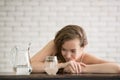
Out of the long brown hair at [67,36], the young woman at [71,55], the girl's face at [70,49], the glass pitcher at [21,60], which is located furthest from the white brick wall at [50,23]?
the glass pitcher at [21,60]

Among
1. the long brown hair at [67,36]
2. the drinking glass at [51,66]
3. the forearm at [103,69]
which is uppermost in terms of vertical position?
the long brown hair at [67,36]

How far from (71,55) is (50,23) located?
1.98 meters

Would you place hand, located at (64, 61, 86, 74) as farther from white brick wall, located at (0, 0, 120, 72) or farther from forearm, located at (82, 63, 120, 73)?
white brick wall, located at (0, 0, 120, 72)

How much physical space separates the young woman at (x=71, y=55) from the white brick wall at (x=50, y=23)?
1.67 meters

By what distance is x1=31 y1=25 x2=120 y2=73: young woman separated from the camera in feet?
5.61

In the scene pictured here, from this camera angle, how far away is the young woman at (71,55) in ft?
5.61

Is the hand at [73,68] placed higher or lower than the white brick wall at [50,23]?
lower

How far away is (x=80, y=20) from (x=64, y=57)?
78.2 inches

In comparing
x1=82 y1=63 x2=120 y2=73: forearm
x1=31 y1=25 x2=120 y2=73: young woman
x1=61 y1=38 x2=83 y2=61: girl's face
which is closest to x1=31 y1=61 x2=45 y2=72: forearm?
x1=31 y1=25 x2=120 y2=73: young woman

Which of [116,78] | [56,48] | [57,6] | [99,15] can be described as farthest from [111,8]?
[116,78]

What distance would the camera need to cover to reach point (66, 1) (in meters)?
3.99

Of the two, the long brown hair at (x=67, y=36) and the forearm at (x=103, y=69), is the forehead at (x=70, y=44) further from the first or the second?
the forearm at (x=103, y=69)

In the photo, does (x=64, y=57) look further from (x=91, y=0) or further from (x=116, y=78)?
(x=91, y=0)

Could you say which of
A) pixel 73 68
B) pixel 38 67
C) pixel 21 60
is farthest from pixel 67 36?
pixel 21 60
